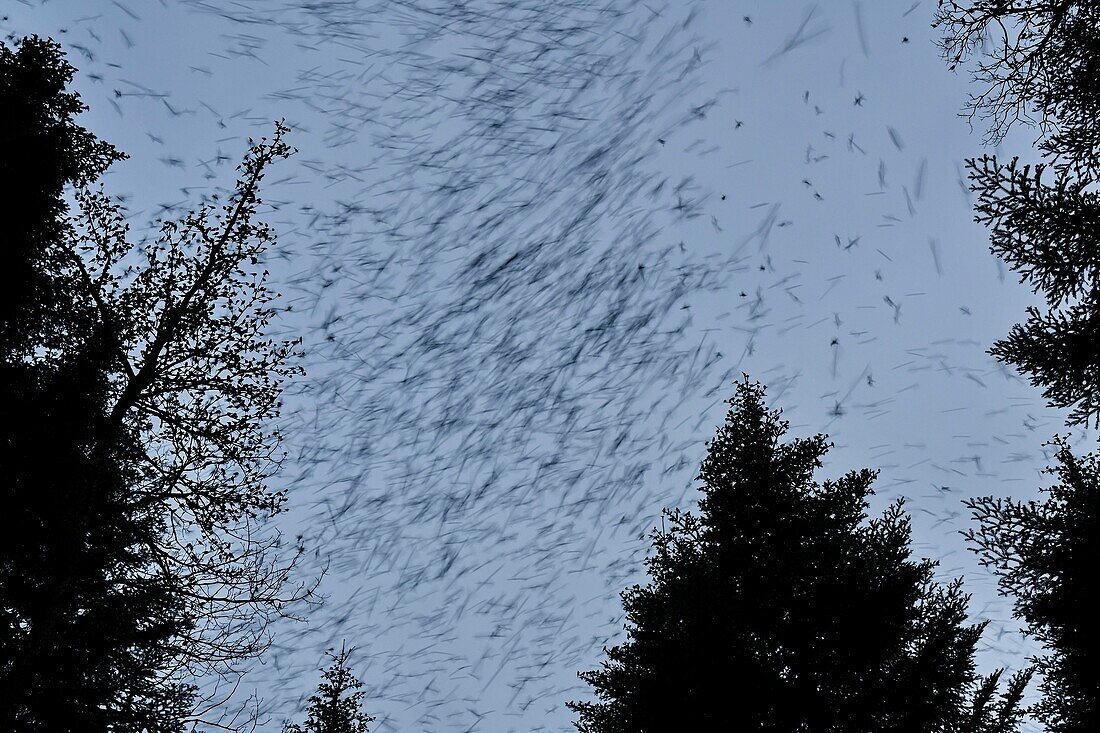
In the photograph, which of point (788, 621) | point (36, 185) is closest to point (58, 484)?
point (36, 185)

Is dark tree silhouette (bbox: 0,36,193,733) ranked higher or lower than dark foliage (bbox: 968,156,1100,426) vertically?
lower

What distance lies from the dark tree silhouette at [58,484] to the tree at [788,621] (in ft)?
21.8

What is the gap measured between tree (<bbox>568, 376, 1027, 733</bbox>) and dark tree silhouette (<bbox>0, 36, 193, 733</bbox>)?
665 cm

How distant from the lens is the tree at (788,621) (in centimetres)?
946

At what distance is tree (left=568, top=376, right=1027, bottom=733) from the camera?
372 inches

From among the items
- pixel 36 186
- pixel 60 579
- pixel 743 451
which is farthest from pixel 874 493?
pixel 36 186

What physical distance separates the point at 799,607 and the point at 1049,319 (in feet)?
18.3

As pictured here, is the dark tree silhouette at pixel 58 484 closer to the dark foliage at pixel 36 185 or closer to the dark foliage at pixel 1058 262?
the dark foliage at pixel 36 185

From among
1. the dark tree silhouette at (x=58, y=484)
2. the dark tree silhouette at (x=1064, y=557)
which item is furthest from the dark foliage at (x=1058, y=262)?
the dark tree silhouette at (x=58, y=484)

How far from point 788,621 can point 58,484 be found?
1009 centimetres

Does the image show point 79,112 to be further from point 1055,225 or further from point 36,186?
point 1055,225

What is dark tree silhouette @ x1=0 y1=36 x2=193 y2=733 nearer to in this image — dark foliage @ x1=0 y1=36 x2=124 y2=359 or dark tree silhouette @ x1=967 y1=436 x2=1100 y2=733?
dark foliage @ x1=0 y1=36 x2=124 y2=359

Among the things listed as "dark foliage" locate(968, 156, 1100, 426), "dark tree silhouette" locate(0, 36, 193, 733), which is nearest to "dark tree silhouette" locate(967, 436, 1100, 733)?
"dark foliage" locate(968, 156, 1100, 426)

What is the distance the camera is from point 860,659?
10242mm
